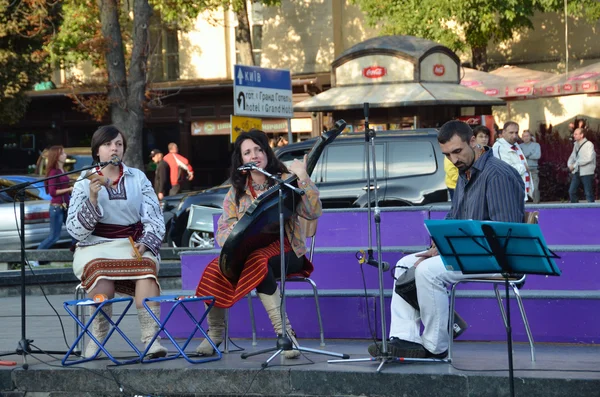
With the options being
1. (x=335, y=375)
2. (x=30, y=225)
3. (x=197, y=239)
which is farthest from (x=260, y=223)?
(x=30, y=225)

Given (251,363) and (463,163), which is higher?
(463,163)

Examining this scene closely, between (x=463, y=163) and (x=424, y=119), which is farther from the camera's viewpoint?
(x=424, y=119)

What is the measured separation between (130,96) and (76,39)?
6.84 meters

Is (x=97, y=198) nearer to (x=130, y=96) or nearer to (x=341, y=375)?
(x=341, y=375)

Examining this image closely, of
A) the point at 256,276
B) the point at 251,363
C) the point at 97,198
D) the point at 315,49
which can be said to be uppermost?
the point at 315,49

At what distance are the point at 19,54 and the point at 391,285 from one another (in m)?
19.8

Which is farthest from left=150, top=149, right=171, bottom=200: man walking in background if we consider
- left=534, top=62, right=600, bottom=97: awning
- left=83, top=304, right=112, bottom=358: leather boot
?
left=83, top=304, right=112, bottom=358: leather boot

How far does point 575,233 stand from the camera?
8.36 metres

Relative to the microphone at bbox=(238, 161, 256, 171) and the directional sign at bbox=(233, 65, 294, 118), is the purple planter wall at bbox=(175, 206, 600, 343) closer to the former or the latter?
the microphone at bbox=(238, 161, 256, 171)

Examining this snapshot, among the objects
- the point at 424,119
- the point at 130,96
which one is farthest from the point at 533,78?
the point at 130,96

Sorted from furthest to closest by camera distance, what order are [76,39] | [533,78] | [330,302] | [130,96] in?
[76,39]
[533,78]
[130,96]
[330,302]

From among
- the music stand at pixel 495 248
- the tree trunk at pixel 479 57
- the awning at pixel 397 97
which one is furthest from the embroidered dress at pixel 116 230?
the tree trunk at pixel 479 57

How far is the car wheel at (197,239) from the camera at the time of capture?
1541 cm

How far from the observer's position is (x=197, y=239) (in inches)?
610
